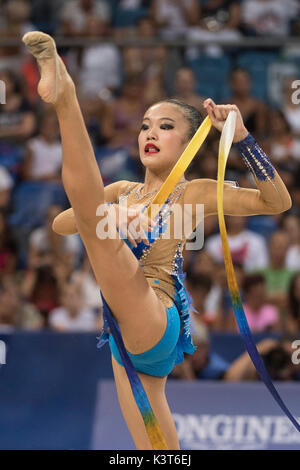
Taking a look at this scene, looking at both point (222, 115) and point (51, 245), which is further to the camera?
point (51, 245)

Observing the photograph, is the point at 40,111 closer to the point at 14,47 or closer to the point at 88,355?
the point at 14,47

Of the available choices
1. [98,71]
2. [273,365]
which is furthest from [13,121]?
[273,365]

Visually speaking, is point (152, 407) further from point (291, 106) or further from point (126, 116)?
point (291, 106)

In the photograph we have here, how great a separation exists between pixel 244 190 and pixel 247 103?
3.62 m

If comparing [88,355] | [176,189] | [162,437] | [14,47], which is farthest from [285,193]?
[14,47]

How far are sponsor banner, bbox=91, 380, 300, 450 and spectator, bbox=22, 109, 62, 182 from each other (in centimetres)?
257

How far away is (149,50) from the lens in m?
6.37

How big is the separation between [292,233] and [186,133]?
2922 millimetres

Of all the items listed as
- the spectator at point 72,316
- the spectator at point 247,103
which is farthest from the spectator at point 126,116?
the spectator at point 72,316

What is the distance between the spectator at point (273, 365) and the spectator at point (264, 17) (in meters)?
3.68

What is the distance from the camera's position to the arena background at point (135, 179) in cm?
423

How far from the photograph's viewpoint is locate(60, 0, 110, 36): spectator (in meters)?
7.25

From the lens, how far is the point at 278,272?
548 centimetres

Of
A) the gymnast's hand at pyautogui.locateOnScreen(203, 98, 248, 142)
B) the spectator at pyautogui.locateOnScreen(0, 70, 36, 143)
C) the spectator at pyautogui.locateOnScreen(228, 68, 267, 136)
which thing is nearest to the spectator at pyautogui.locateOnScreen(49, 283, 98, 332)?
the spectator at pyautogui.locateOnScreen(0, 70, 36, 143)
